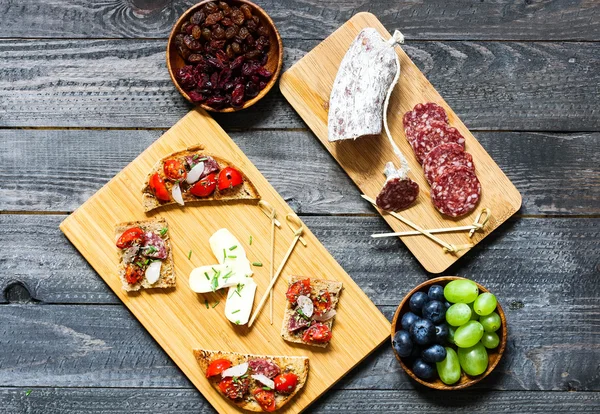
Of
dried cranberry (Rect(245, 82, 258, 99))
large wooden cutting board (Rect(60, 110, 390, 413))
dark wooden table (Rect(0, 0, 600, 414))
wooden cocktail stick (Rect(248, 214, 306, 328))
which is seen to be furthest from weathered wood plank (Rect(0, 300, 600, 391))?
dried cranberry (Rect(245, 82, 258, 99))

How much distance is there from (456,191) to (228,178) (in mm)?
888

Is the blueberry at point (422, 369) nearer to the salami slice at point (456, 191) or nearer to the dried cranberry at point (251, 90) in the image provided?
the salami slice at point (456, 191)

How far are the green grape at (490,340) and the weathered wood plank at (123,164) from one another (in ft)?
2.05

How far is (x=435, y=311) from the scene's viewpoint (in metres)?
2.46

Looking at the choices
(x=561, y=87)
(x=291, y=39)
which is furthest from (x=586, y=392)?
(x=291, y=39)

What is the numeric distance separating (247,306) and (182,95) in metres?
0.87

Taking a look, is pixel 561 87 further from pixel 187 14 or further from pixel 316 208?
pixel 187 14

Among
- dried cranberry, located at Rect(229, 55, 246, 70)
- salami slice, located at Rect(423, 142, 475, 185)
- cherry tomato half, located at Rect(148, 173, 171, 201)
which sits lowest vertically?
salami slice, located at Rect(423, 142, 475, 185)

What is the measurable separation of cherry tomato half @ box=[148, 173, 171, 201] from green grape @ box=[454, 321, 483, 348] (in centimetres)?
122

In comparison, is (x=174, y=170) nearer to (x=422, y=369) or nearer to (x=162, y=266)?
(x=162, y=266)

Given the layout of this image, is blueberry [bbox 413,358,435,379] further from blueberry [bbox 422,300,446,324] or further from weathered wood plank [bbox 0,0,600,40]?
weathered wood plank [bbox 0,0,600,40]

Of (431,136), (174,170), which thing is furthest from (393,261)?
(174,170)

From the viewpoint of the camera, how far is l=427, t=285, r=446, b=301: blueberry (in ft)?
8.20

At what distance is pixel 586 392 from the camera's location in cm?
271
